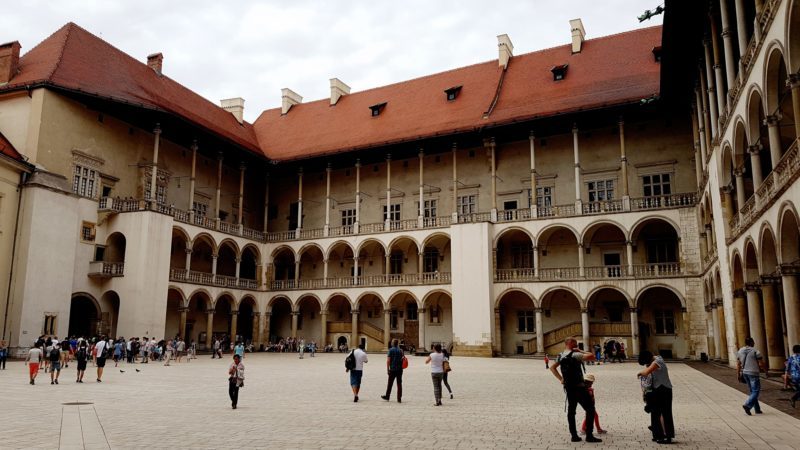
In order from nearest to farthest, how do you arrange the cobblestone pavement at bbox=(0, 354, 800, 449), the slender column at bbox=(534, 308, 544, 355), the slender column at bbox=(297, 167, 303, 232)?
the cobblestone pavement at bbox=(0, 354, 800, 449)
the slender column at bbox=(534, 308, 544, 355)
the slender column at bbox=(297, 167, 303, 232)

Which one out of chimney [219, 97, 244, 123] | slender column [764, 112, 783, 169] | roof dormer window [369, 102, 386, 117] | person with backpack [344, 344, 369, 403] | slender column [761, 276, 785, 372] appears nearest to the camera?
person with backpack [344, 344, 369, 403]

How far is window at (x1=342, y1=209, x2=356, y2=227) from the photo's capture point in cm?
3862

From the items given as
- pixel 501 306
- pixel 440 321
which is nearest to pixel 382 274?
pixel 440 321

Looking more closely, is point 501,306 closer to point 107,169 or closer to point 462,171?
point 462,171

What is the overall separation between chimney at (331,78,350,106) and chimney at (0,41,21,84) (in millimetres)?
20101

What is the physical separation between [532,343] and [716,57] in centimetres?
1681

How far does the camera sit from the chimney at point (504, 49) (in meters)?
38.2

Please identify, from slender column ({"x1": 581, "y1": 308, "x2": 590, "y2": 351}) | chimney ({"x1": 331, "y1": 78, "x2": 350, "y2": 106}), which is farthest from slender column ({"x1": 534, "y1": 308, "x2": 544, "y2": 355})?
chimney ({"x1": 331, "y1": 78, "x2": 350, "y2": 106})

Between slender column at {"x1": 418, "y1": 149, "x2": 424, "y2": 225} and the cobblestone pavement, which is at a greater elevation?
slender column at {"x1": 418, "y1": 149, "x2": 424, "y2": 225}

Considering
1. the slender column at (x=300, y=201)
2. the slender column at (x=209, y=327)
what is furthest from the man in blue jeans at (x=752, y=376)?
the slender column at (x=300, y=201)

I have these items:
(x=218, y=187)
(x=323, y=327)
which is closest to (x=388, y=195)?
(x=323, y=327)

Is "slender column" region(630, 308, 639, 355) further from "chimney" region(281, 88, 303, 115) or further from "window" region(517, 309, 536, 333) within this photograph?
"chimney" region(281, 88, 303, 115)

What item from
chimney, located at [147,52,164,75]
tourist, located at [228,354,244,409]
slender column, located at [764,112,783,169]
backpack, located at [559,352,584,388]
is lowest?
tourist, located at [228,354,244,409]

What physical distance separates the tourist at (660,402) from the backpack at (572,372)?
72cm
